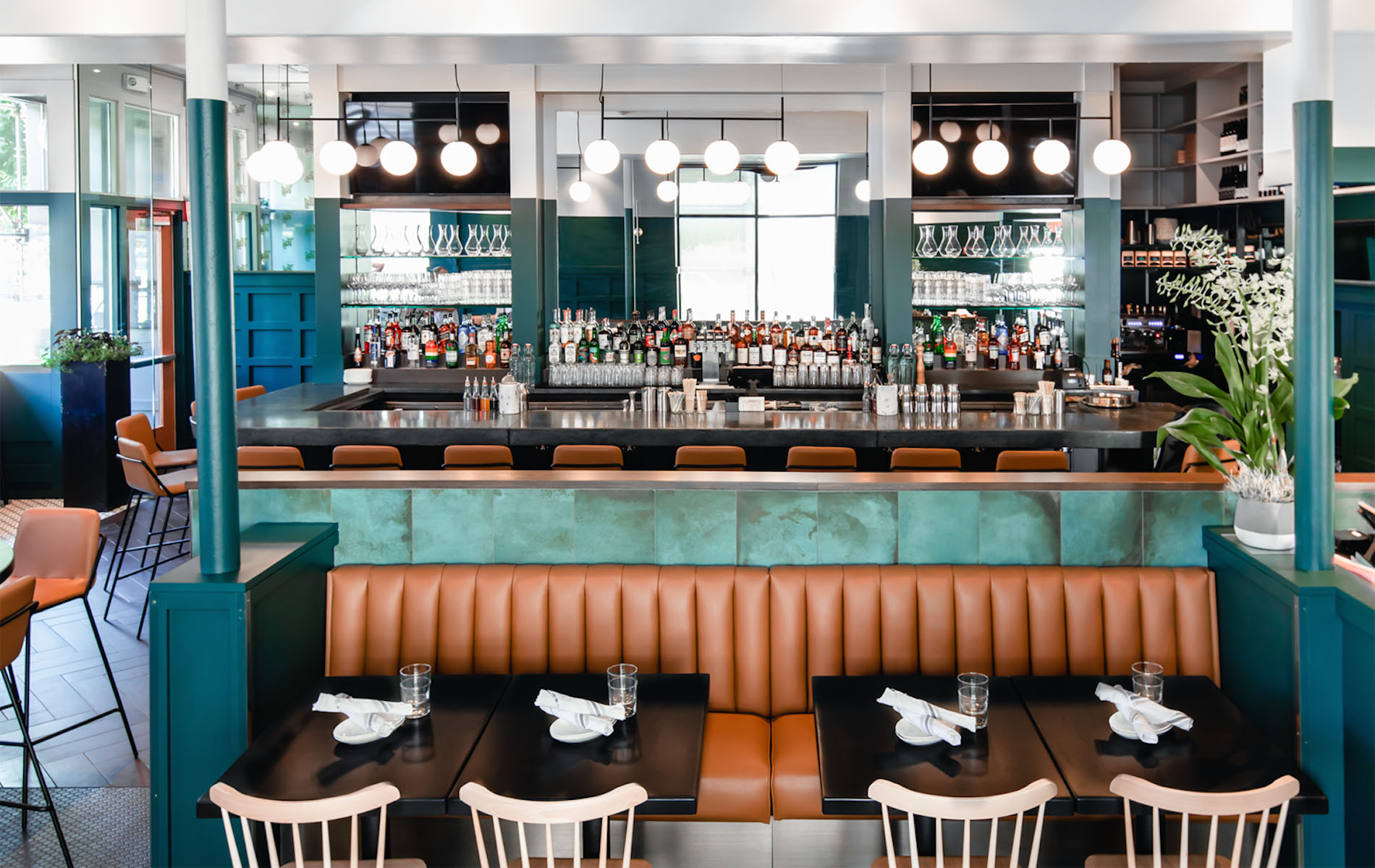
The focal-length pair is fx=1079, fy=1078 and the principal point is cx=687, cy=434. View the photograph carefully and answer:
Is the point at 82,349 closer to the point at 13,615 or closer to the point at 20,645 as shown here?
the point at 20,645

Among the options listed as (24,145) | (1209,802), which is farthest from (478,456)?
(24,145)

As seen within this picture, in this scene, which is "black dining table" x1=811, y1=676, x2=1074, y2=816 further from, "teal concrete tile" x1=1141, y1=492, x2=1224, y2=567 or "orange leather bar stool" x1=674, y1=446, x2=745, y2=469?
"orange leather bar stool" x1=674, y1=446, x2=745, y2=469

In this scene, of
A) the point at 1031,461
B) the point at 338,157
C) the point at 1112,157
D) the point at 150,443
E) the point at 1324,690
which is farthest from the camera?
the point at 338,157

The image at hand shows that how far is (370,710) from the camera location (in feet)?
8.84

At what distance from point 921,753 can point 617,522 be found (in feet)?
5.03

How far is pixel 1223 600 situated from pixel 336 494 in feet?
9.94

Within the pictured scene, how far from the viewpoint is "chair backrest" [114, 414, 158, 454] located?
6.21 m

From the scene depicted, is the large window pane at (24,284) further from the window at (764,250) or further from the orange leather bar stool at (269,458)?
the window at (764,250)

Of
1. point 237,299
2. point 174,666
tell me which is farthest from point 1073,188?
point 237,299

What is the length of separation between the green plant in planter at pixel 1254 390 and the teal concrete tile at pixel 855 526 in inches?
35.8

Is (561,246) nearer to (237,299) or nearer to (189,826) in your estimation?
(237,299)

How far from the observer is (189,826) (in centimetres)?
315

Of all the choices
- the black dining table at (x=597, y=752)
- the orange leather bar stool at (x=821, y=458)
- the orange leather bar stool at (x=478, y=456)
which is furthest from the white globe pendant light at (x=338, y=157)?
the black dining table at (x=597, y=752)

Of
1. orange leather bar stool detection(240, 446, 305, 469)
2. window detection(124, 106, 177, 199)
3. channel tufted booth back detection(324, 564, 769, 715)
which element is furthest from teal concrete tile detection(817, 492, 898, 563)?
window detection(124, 106, 177, 199)
